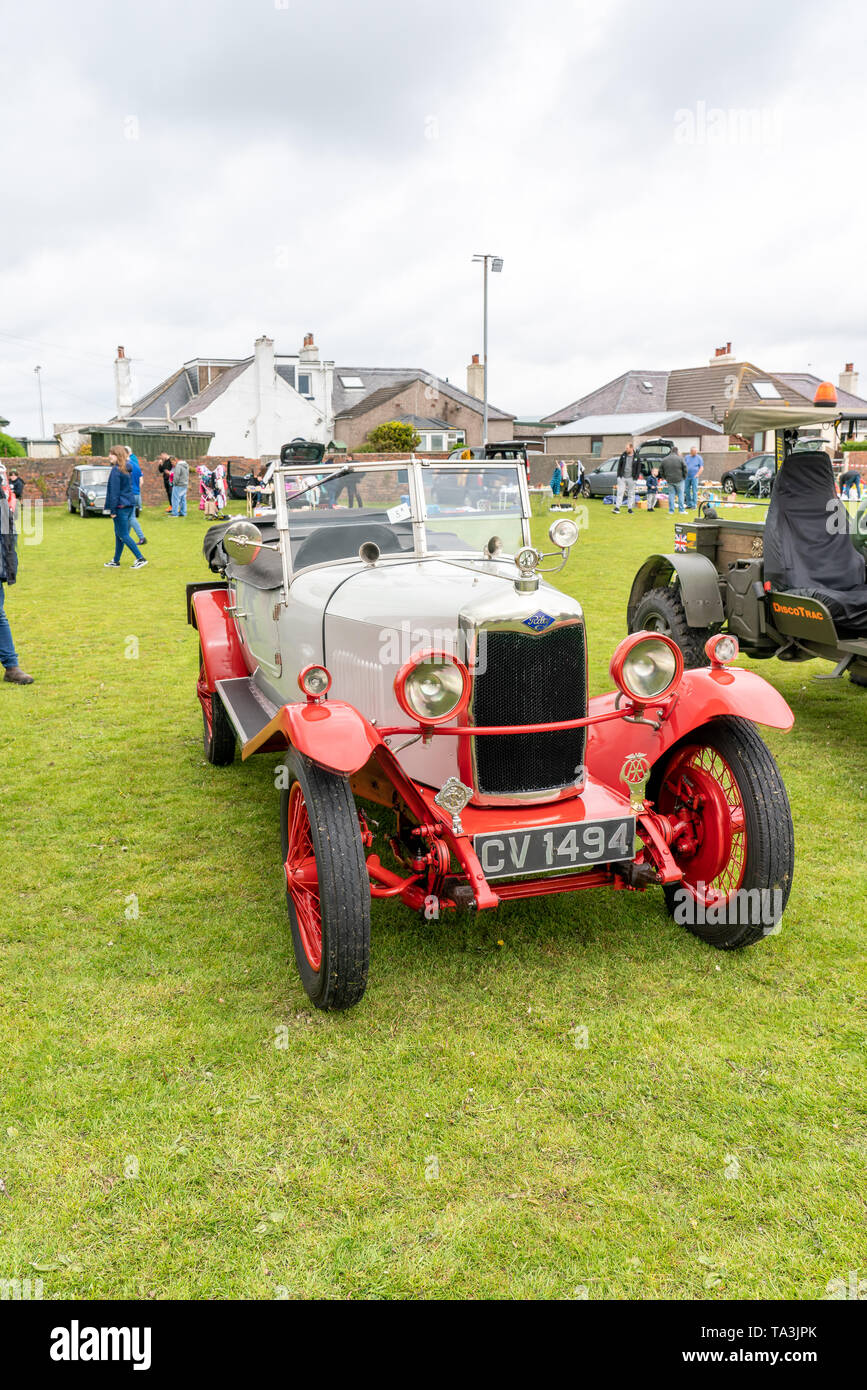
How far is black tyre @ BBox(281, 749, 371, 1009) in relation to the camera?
3.18 meters

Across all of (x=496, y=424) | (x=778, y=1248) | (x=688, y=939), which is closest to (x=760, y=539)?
(x=688, y=939)

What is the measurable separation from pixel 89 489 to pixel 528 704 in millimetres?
22429

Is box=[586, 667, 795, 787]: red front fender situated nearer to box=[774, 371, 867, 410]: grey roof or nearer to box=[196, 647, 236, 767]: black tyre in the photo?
box=[196, 647, 236, 767]: black tyre

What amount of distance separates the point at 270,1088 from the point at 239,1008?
491 mm

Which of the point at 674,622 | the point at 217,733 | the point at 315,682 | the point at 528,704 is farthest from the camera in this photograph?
the point at 674,622

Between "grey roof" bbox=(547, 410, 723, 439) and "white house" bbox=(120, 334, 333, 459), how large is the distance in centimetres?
1136

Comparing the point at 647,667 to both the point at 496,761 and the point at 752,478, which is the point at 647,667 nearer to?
the point at 496,761

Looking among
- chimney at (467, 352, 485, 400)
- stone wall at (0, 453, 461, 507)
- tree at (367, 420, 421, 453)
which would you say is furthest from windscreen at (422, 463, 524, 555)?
chimney at (467, 352, 485, 400)

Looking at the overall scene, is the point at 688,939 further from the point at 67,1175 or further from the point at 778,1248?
the point at 67,1175

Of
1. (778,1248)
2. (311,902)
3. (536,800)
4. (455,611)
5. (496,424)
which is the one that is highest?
(496,424)

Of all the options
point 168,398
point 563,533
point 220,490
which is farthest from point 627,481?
point 168,398

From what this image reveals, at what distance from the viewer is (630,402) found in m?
47.0

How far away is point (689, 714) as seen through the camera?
3.86m

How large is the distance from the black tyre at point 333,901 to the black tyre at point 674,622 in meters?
4.19
